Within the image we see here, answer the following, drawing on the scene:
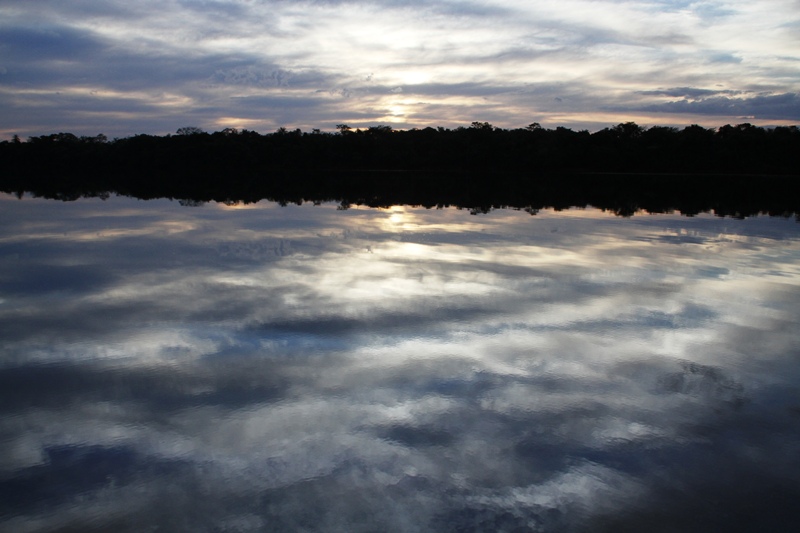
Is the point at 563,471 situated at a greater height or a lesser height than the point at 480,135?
lesser

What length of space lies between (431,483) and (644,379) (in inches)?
117

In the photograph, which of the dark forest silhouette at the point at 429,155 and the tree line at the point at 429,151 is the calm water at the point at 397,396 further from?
the tree line at the point at 429,151

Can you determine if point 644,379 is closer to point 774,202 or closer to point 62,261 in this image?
point 62,261

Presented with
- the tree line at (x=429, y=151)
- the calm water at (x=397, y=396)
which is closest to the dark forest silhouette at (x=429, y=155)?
the tree line at (x=429, y=151)

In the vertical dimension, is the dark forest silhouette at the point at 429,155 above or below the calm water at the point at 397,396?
above

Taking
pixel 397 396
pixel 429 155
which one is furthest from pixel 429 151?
pixel 397 396

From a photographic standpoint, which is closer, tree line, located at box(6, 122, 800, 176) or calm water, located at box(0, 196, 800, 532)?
calm water, located at box(0, 196, 800, 532)

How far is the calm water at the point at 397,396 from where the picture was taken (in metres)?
3.93

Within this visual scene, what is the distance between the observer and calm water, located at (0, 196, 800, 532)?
3.93m

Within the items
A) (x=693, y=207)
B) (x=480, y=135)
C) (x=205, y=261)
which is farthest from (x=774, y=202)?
(x=480, y=135)

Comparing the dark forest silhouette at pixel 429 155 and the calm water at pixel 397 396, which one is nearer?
the calm water at pixel 397 396

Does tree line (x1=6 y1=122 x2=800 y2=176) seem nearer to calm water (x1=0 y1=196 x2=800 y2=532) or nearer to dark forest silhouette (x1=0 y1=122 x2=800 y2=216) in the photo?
dark forest silhouette (x1=0 y1=122 x2=800 y2=216)

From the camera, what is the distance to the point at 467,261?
12.3 meters

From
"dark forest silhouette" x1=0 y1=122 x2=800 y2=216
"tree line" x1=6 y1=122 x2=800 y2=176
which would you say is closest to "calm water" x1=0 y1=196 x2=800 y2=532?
"dark forest silhouette" x1=0 y1=122 x2=800 y2=216
